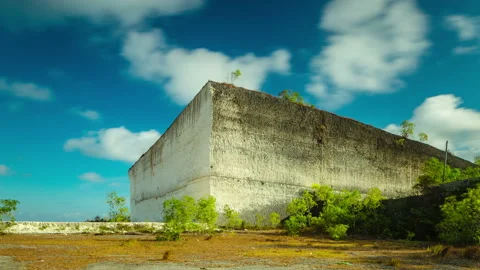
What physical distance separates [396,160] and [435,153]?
5.67m

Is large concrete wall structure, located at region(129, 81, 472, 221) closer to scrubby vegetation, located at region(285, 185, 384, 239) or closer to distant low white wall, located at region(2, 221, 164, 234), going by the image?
scrubby vegetation, located at region(285, 185, 384, 239)

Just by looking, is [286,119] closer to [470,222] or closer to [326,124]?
[326,124]

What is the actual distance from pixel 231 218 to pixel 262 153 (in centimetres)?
364

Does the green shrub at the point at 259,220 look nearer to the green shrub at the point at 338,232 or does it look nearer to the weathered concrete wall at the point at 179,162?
the weathered concrete wall at the point at 179,162

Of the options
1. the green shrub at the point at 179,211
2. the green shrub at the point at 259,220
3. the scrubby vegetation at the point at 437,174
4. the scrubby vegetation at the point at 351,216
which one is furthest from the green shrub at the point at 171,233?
the scrubby vegetation at the point at 437,174

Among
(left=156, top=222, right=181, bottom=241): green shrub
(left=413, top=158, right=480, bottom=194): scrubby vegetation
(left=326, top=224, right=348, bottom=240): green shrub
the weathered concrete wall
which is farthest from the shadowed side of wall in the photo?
(left=326, top=224, right=348, bottom=240): green shrub

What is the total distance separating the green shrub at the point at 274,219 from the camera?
16561 mm

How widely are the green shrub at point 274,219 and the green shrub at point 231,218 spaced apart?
4.85 ft

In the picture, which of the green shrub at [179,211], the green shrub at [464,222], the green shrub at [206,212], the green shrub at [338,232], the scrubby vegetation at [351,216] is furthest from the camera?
the scrubby vegetation at [351,216]

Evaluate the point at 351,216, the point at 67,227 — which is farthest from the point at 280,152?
the point at 67,227

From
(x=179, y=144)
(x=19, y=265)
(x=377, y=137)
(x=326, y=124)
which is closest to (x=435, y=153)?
(x=377, y=137)

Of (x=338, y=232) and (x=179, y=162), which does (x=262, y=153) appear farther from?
(x=338, y=232)

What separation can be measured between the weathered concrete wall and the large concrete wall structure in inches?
1.9

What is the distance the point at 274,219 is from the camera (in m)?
16.4
